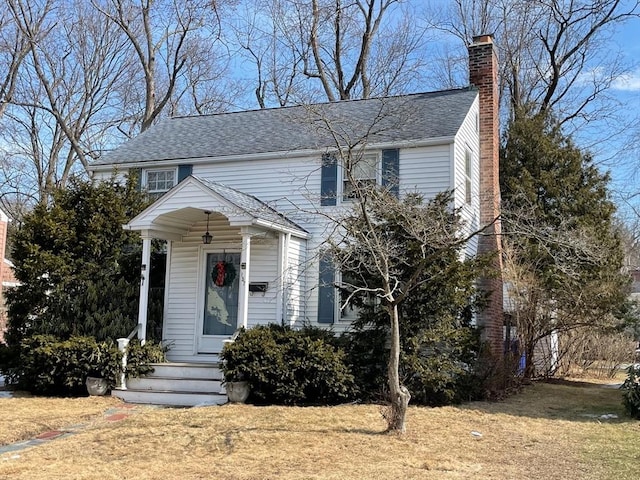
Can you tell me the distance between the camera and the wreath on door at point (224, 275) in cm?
1291

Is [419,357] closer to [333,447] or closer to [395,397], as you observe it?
[395,397]

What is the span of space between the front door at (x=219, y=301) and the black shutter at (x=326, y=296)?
1.78 m

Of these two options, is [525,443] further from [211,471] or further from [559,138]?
[559,138]

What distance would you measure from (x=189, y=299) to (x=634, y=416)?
866cm

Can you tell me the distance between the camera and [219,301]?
42.6 feet

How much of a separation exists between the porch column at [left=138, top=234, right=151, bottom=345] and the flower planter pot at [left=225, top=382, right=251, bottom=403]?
8.33 feet

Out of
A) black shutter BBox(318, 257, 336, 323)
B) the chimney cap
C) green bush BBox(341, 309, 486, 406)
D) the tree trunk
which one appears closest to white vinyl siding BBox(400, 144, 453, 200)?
black shutter BBox(318, 257, 336, 323)

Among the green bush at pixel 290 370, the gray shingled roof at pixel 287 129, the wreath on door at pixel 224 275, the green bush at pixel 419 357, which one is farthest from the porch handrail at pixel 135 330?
the gray shingled roof at pixel 287 129

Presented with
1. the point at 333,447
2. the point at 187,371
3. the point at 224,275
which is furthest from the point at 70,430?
the point at 224,275

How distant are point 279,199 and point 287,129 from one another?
3338 mm

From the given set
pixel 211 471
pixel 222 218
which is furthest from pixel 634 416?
pixel 222 218

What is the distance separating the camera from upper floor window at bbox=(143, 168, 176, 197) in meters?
14.6

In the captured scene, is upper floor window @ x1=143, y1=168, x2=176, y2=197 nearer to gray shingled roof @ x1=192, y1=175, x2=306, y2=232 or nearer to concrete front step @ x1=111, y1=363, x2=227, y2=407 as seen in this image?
gray shingled roof @ x1=192, y1=175, x2=306, y2=232

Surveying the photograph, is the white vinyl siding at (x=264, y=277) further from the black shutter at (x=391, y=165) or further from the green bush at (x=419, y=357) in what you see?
the black shutter at (x=391, y=165)
